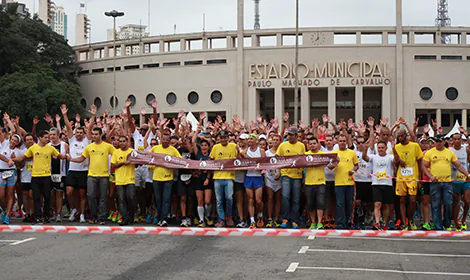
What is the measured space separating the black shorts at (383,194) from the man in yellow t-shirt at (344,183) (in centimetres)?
45

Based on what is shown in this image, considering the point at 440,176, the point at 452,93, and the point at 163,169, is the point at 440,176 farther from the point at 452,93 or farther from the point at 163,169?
the point at 452,93

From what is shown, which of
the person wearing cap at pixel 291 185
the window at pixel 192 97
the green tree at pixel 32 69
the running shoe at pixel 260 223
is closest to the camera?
the person wearing cap at pixel 291 185

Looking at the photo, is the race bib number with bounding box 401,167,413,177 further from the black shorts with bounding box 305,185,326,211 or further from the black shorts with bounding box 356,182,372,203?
the black shorts with bounding box 305,185,326,211

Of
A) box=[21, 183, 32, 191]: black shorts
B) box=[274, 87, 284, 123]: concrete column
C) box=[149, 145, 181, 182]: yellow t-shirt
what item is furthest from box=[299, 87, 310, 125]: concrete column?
box=[21, 183, 32, 191]: black shorts

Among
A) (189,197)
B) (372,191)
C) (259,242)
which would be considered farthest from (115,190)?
(372,191)

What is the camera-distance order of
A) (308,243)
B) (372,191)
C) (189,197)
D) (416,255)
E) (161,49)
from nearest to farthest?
1. (416,255)
2. (308,243)
3. (372,191)
4. (189,197)
5. (161,49)

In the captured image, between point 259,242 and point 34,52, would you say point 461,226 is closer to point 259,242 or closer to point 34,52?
point 259,242

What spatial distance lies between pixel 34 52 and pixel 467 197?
4546 centimetres

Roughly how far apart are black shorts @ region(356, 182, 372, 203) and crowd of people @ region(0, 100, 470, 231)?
0.07ft

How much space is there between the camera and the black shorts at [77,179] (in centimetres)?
1215

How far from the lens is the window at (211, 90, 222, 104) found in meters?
50.1

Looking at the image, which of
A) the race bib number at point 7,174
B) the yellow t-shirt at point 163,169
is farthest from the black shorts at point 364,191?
the race bib number at point 7,174

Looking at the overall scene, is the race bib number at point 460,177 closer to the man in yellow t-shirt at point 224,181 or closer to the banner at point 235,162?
the banner at point 235,162

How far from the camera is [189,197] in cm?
1205
